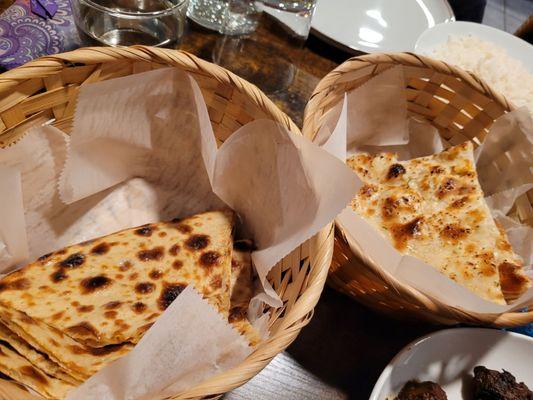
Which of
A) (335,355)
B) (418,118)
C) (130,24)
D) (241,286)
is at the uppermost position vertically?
(130,24)

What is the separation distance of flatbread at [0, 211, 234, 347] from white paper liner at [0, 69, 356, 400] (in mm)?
74

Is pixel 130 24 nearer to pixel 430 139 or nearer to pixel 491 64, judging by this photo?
pixel 430 139

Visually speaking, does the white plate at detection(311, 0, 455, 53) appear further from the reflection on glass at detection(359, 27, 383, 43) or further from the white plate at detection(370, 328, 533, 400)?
Result: the white plate at detection(370, 328, 533, 400)

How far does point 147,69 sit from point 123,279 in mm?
374

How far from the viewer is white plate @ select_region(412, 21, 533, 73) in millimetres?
1609

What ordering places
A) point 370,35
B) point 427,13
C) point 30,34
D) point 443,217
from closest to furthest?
point 443,217 → point 30,34 → point 370,35 → point 427,13

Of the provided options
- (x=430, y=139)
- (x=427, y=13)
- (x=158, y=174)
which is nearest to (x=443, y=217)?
(x=430, y=139)

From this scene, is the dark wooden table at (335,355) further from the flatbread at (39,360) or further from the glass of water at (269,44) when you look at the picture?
the glass of water at (269,44)

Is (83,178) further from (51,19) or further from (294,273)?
(51,19)

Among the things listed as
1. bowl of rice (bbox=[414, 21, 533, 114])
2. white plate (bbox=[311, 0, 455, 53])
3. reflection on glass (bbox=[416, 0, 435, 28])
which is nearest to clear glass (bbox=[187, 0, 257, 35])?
white plate (bbox=[311, 0, 455, 53])

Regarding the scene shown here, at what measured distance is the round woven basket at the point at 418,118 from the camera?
832 millimetres

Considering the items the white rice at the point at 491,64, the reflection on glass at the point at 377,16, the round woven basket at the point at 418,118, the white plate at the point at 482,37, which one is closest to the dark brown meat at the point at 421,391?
the round woven basket at the point at 418,118

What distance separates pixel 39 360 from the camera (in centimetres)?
73

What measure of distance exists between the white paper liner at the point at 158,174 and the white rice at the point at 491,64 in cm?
88
